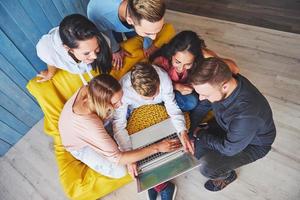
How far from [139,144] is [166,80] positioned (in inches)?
16.0

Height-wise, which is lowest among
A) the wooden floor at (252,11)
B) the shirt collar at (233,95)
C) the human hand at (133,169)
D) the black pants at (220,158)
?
the wooden floor at (252,11)

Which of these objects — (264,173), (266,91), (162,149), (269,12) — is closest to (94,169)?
(162,149)

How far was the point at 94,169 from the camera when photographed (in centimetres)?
161

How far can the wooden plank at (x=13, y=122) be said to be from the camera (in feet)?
6.48

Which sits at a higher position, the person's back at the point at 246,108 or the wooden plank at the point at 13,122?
the person's back at the point at 246,108

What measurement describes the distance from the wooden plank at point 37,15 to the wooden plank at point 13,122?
0.64 m

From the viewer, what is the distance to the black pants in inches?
55.7

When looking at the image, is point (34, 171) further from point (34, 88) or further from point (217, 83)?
point (217, 83)

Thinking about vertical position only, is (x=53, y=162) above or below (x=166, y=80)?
below

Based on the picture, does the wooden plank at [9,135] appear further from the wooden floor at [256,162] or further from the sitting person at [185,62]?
the sitting person at [185,62]

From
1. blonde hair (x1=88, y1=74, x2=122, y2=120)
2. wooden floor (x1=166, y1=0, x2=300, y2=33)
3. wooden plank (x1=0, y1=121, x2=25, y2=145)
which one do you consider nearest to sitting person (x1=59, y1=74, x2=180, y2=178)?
blonde hair (x1=88, y1=74, x2=122, y2=120)

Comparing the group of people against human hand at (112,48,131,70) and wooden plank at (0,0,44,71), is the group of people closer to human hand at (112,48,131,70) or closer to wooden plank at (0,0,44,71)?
human hand at (112,48,131,70)

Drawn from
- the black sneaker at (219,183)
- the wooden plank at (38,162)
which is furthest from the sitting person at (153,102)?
the wooden plank at (38,162)

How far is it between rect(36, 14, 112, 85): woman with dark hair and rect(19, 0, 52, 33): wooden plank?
0.37 meters
